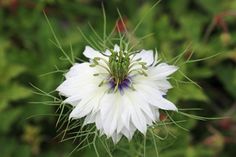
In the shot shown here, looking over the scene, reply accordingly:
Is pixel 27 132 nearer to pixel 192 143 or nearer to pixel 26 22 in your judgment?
pixel 26 22

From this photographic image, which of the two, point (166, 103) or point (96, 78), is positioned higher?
point (96, 78)

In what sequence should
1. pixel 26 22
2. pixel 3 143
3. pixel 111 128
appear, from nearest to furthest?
pixel 111 128, pixel 3 143, pixel 26 22

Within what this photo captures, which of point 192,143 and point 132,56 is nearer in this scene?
point 132,56

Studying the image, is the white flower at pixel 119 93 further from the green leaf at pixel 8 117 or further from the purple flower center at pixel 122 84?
the green leaf at pixel 8 117

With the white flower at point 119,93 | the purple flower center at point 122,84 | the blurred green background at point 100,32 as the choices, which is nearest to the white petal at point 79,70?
the white flower at point 119,93

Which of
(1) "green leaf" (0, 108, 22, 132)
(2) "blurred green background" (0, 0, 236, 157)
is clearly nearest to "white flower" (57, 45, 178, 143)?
(2) "blurred green background" (0, 0, 236, 157)

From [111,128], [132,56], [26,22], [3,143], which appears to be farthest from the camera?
[26,22]

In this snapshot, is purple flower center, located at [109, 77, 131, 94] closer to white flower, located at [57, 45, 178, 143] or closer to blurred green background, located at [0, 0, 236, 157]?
white flower, located at [57, 45, 178, 143]

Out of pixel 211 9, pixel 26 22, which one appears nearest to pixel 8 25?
pixel 26 22
